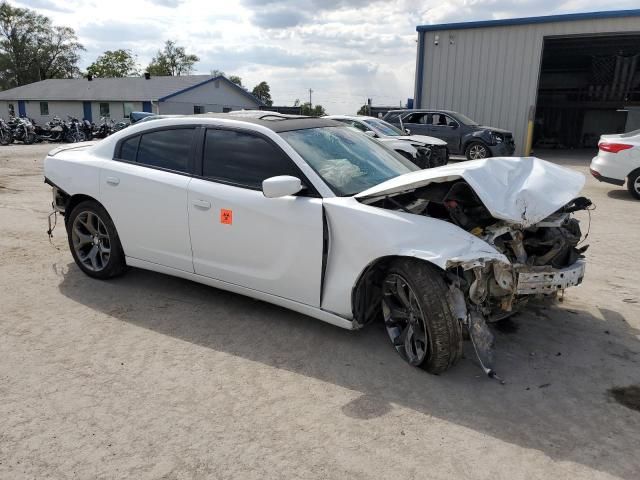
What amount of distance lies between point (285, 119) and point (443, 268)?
2.10m

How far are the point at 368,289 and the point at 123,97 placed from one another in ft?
135

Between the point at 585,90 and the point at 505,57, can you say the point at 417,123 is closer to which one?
the point at 505,57

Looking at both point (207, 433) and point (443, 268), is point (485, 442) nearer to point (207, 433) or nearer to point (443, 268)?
point (443, 268)

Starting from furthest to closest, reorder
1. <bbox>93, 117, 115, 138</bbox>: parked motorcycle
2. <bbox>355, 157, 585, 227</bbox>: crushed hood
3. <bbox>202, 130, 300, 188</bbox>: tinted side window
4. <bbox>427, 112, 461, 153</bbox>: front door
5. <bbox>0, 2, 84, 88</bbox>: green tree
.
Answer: <bbox>0, 2, 84, 88</bbox>: green tree
<bbox>93, 117, 115, 138</bbox>: parked motorcycle
<bbox>427, 112, 461, 153</bbox>: front door
<bbox>202, 130, 300, 188</bbox>: tinted side window
<bbox>355, 157, 585, 227</bbox>: crushed hood

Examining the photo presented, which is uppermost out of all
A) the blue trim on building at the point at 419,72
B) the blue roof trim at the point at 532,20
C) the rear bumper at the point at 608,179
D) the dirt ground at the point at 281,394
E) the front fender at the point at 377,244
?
the blue roof trim at the point at 532,20

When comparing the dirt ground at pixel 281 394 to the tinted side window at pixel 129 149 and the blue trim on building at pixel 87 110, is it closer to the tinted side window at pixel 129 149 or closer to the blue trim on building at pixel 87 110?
the tinted side window at pixel 129 149

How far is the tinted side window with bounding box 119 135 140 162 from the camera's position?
184 inches

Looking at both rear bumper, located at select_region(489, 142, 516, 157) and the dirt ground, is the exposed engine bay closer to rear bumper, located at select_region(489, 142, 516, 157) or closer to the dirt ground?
the dirt ground

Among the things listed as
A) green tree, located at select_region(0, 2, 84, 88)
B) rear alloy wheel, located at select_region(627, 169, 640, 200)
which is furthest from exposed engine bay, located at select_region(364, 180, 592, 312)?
green tree, located at select_region(0, 2, 84, 88)

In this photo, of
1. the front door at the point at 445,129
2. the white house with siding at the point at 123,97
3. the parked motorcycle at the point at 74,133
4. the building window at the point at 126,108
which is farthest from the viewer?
the building window at the point at 126,108

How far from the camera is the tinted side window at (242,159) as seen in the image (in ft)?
12.7

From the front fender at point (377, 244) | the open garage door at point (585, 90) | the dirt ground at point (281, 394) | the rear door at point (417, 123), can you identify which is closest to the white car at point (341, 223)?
the front fender at point (377, 244)

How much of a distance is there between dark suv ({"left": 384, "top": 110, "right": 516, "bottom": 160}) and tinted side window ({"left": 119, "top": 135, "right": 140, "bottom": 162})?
13.4 metres

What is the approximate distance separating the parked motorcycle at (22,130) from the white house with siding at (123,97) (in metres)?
11.2
